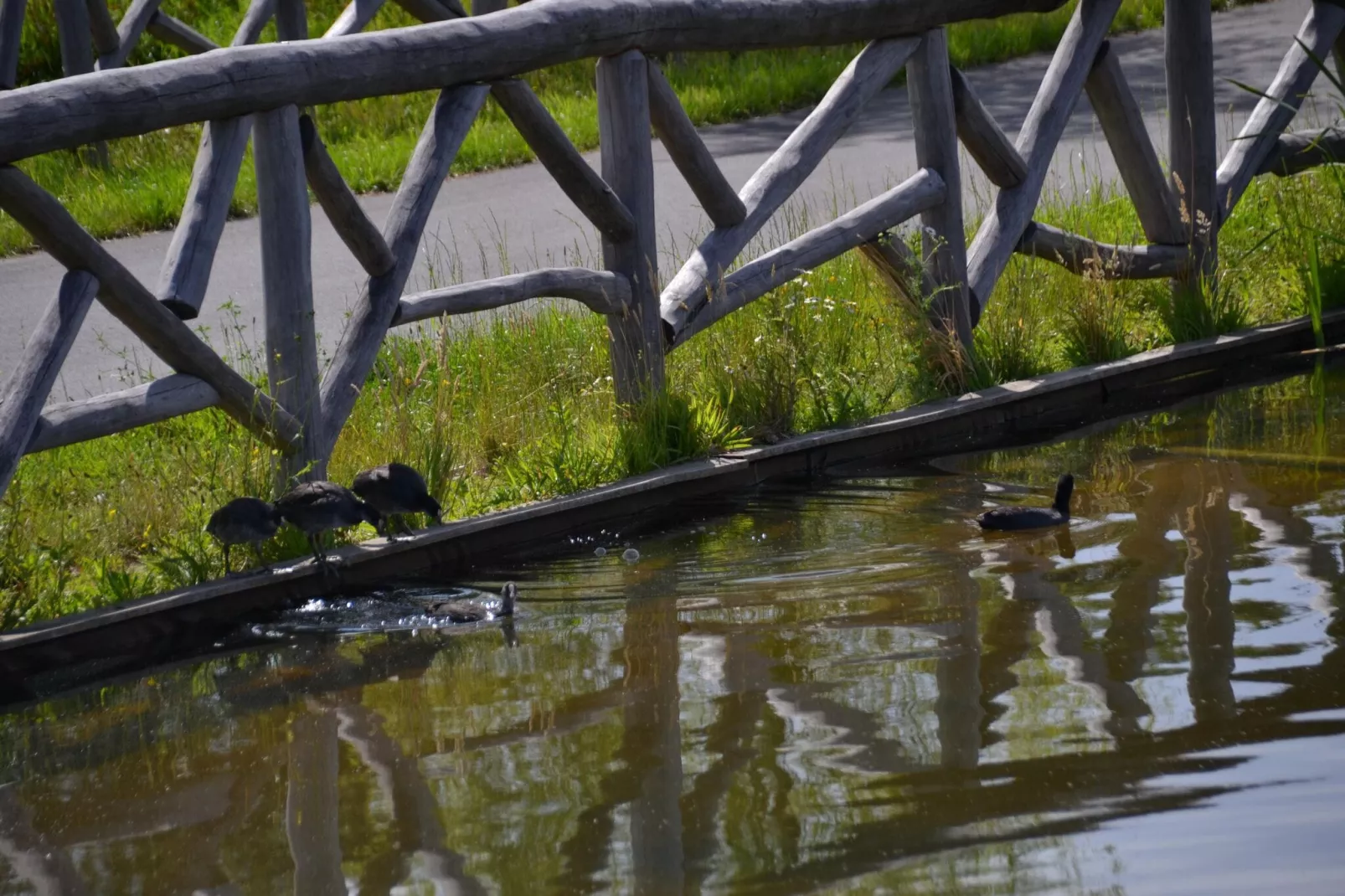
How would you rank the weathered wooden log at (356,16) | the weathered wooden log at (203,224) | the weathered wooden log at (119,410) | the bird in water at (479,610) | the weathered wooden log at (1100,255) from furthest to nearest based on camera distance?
the weathered wooden log at (1100,255)
the weathered wooden log at (356,16)
the weathered wooden log at (203,224)
the bird in water at (479,610)
the weathered wooden log at (119,410)

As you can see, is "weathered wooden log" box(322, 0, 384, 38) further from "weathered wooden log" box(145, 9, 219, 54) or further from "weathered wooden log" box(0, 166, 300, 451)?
"weathered wooden log" box(145, 9, 219, 54)

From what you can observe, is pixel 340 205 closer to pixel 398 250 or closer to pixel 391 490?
pixel 398 250

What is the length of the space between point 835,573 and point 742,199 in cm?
245

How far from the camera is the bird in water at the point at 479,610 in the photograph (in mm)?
5406

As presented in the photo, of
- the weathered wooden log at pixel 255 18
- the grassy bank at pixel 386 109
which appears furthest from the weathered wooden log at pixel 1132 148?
the grassy bank at pixel 386 109

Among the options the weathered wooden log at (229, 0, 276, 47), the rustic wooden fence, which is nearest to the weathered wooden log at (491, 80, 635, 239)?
the rustic wooden fence

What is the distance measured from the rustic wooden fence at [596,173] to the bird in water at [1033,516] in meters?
1.86

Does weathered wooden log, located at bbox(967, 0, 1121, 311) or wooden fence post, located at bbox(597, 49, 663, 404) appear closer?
wooden fence post, located at bbox(597, 49, 663, 404)

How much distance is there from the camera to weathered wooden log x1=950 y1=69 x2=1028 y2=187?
7.97 m

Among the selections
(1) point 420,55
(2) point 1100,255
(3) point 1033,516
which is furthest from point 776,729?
(2) point 1100,255

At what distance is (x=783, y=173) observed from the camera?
7.44m

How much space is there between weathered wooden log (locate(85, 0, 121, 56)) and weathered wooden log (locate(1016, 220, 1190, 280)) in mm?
7328

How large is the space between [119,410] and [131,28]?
7.24 meters

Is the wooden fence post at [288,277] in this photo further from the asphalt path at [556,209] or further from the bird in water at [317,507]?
the asphalt path at [556,209]
